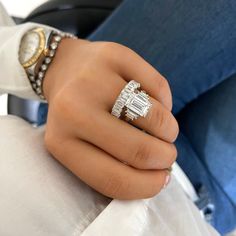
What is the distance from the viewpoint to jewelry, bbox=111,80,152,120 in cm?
32

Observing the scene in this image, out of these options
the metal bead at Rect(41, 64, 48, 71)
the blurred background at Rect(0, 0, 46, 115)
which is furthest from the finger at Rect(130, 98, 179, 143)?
the blurred background at Rect(0, 0, 46, 115)

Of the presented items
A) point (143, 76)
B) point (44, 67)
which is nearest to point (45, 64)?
point (44, 67)

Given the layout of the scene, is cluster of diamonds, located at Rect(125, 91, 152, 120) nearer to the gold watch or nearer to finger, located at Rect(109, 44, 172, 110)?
finger, located at Rect(109, 44, 172, 110)

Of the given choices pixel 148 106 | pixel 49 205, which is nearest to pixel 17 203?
pixel 49 205

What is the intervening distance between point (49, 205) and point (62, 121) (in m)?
0.07

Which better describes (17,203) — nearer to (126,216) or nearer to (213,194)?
(126,216)

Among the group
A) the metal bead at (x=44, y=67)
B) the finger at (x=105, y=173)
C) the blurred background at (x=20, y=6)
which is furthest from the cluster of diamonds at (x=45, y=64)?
→ the blurred background at (x=20, y=6)

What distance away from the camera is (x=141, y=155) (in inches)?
12.7

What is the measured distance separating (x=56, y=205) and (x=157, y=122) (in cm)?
11

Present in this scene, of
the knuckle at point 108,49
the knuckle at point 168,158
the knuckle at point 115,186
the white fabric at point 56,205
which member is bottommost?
the white fabric at point 56,205

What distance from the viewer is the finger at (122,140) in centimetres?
32

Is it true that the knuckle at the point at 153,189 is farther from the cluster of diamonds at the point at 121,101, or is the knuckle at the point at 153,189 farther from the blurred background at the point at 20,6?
the blurred background at the point at 20,6

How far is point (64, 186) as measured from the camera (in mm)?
334

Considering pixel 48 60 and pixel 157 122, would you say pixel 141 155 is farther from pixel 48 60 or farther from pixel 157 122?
pixel 48 60
